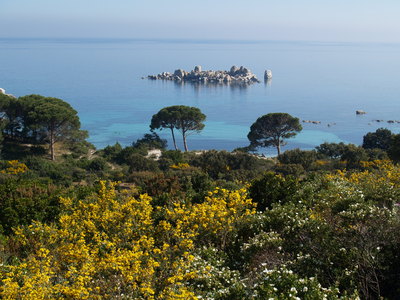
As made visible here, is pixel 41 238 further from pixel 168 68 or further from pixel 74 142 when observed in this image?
pixel 168 68

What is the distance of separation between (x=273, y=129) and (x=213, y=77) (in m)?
77.8

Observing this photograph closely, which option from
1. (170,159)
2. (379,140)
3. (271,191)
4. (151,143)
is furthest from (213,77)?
(271,191)

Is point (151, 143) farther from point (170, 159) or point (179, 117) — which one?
point (170, 159)

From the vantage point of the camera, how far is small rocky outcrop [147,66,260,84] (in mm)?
111406

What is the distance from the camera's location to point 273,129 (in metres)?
36.4

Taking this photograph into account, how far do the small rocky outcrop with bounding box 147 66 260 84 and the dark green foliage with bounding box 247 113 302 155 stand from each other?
7461 cm

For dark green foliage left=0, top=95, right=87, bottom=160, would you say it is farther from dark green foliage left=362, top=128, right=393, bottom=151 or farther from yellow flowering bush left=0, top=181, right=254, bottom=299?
dark green foliage left=362, top=128, right=393, bottom=151

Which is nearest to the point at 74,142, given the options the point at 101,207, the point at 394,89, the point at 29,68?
the point at 101,207

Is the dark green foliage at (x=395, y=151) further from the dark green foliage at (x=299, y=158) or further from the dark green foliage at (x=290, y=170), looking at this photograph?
the dark green foliage at (x=290, y=170)

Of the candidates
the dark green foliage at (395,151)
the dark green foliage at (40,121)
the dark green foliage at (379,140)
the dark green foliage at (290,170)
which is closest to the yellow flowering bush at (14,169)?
the dark green foliage at (40,121)

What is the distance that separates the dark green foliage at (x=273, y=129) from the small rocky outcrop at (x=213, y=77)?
74.6 metres

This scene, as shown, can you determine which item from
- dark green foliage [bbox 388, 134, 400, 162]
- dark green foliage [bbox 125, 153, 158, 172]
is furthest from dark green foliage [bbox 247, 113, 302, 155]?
dark green foliage [bbox 125, 153, 158, 172]

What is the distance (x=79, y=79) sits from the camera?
10656cm

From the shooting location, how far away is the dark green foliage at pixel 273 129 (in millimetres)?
35812
